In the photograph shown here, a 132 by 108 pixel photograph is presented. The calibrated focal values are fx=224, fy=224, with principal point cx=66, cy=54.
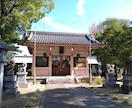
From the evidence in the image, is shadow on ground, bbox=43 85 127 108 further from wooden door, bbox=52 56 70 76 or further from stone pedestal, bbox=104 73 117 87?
wooden door, bbox=52 56 70 76

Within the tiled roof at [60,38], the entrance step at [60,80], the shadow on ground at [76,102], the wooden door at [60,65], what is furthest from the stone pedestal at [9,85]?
the wooden door at [60,65]

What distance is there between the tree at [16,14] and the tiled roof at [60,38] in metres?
9.75

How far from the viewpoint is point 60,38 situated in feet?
90.0

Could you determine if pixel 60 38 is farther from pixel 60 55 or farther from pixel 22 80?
pixel 22 80

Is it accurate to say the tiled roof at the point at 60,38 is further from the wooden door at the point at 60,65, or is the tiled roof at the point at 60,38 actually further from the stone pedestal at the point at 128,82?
the stone pedestal at the point at 128,82

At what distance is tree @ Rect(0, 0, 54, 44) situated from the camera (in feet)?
44.8

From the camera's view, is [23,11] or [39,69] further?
[39,69]

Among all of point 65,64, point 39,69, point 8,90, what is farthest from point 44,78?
point 8,90

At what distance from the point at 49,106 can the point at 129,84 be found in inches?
259

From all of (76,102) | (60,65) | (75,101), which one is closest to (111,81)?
(75,101)

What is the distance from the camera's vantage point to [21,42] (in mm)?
16344

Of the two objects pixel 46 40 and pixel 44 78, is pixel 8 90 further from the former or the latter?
pixel 46 40

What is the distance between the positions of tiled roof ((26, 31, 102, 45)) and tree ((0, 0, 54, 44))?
9.75 meters

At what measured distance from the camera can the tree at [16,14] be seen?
13656 mm
